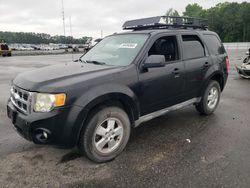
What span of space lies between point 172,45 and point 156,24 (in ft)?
1.99

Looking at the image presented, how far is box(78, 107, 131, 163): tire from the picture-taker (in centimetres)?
282

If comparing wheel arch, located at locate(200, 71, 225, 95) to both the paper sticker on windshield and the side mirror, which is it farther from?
the paper sticker on windshield

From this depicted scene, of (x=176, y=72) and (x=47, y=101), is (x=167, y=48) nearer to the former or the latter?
(x=176, y=72)

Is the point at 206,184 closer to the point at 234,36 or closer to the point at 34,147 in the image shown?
the point at 34,147

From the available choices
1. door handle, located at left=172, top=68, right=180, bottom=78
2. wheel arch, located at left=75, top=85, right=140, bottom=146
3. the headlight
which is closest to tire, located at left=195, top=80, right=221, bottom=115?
door handle, located at left=172, top=68, right=180, bottom=78

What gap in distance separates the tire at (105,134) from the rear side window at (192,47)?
6.06 feet

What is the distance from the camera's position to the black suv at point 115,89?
8.59ft

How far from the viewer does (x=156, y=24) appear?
427cm

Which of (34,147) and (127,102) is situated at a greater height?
(127,102)

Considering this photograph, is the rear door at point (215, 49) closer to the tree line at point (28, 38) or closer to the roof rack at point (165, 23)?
the roof rack at point (165, 23)

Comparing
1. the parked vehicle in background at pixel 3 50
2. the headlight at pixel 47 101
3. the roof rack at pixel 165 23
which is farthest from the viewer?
the parked vehicle in background at pixel 3 50

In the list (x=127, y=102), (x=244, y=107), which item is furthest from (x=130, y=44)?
(x=244, y=107)

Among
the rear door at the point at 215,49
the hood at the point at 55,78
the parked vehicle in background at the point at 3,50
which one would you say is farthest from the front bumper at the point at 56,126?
the parked vehicle in background at the point at 3,50

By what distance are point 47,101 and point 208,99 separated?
3509mm
